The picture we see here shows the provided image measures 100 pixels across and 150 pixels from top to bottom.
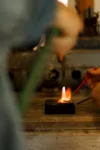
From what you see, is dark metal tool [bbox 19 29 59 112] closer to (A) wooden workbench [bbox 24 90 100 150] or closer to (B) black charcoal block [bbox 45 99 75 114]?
(A) wooden workbench [bbox 24 90 100 150]

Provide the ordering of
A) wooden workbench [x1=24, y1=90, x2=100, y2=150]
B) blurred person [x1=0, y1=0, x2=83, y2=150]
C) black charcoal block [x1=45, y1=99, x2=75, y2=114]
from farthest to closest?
black charcoal block [x1=45, y1=99, x2=75, y2=114]
wooden workbench [x1=24, y1=90, x2=100, y2=150]
blurred person [x1=0, y1=0, x2=83, y2=150]

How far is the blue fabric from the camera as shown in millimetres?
491

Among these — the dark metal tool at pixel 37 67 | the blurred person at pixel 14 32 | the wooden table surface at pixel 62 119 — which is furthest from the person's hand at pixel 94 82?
the blurred person at pixel 14 32

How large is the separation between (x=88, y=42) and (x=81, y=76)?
203 mm

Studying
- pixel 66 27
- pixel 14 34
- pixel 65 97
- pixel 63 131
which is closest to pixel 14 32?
pixel 14 34

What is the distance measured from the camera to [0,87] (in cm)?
54

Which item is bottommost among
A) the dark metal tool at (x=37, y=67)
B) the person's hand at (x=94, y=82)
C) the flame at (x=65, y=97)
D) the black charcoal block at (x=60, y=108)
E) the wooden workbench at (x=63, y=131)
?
the wooden workbench at (x=63, y=131)

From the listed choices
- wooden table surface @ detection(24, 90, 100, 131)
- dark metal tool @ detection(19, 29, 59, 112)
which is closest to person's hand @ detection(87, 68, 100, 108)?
wooden table surface @ detection(24, 90, 100, 131)

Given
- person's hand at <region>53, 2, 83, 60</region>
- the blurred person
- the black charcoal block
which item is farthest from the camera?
the black charcoal block

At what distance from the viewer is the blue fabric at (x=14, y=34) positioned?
0.49 metres

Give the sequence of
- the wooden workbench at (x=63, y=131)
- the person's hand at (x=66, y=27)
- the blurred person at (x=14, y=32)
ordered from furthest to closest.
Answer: the wooden workbench at (x=63, y=131) < the person's hand at (x=66, y=27) < the blurred person at (x=14, y=32)

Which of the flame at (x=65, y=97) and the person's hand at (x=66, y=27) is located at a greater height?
the person's hand at (x=66, y=27)

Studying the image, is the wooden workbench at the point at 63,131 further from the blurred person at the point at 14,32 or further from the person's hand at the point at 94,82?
the blurred person at the point at 14,32

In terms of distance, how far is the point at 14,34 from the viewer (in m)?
0.51
